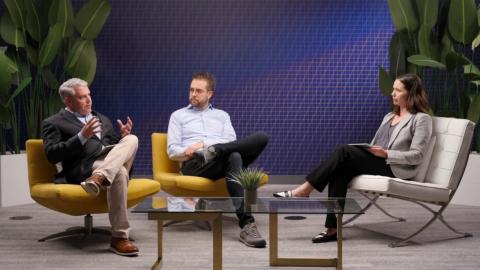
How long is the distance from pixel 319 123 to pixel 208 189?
2789mm

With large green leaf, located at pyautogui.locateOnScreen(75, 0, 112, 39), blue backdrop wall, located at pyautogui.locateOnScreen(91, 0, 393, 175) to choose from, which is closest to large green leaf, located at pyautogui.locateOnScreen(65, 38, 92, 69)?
large green leaf, located at pyautogui.locateOnScreen(75, 0, 112, 39)

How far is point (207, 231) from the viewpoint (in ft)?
17.1

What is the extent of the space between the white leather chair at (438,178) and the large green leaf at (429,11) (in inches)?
64.1

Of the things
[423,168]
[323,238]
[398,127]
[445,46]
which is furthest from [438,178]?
[445,46]

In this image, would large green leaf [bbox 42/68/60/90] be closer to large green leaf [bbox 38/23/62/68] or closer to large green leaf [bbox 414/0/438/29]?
large green leaf [bbox 38/23/62/68]

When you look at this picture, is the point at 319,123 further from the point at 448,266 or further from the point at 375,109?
the point at 448,266

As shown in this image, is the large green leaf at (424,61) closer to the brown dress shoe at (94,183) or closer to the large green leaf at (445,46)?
the large green leaf at (445,46)

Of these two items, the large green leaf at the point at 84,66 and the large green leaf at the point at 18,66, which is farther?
the large green leaf at the point at 84,66

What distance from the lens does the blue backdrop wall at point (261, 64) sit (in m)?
7.54

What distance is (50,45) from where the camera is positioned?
6.23 m

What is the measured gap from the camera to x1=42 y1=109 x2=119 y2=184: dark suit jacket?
14.8 feet

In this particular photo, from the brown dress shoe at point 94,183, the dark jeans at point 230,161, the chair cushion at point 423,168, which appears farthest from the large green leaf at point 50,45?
the chair cushion at point 423,168

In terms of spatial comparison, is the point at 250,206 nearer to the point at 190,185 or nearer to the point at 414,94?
the point at 190,185

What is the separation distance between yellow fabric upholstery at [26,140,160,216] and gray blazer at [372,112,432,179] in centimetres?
160
